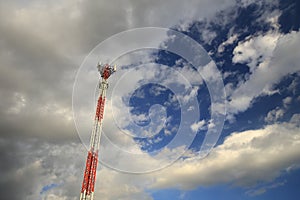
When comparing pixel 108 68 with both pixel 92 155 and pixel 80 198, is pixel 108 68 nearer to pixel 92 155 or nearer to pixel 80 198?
pixel 92 155

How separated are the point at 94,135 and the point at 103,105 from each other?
10589mm

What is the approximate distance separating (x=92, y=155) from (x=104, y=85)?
953 inches

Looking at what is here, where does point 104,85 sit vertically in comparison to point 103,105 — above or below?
above

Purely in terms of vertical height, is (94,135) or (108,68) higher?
(108,68)

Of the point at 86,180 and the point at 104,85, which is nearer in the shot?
the point at 86,180

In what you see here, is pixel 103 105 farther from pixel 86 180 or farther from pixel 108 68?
pixel 86 180

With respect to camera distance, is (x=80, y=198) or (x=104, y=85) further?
(x=104, y=85)

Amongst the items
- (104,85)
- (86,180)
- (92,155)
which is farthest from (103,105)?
(86,180)

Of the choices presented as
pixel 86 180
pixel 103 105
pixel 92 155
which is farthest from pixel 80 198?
pixel 103 105

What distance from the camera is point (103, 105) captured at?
10950 cm

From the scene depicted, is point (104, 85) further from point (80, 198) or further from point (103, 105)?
point (80, 198)

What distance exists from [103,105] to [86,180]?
24.7 m

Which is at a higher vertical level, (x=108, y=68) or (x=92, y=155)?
(x=108, y=68)

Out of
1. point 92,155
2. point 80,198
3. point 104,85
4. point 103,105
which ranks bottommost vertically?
point 80,198
